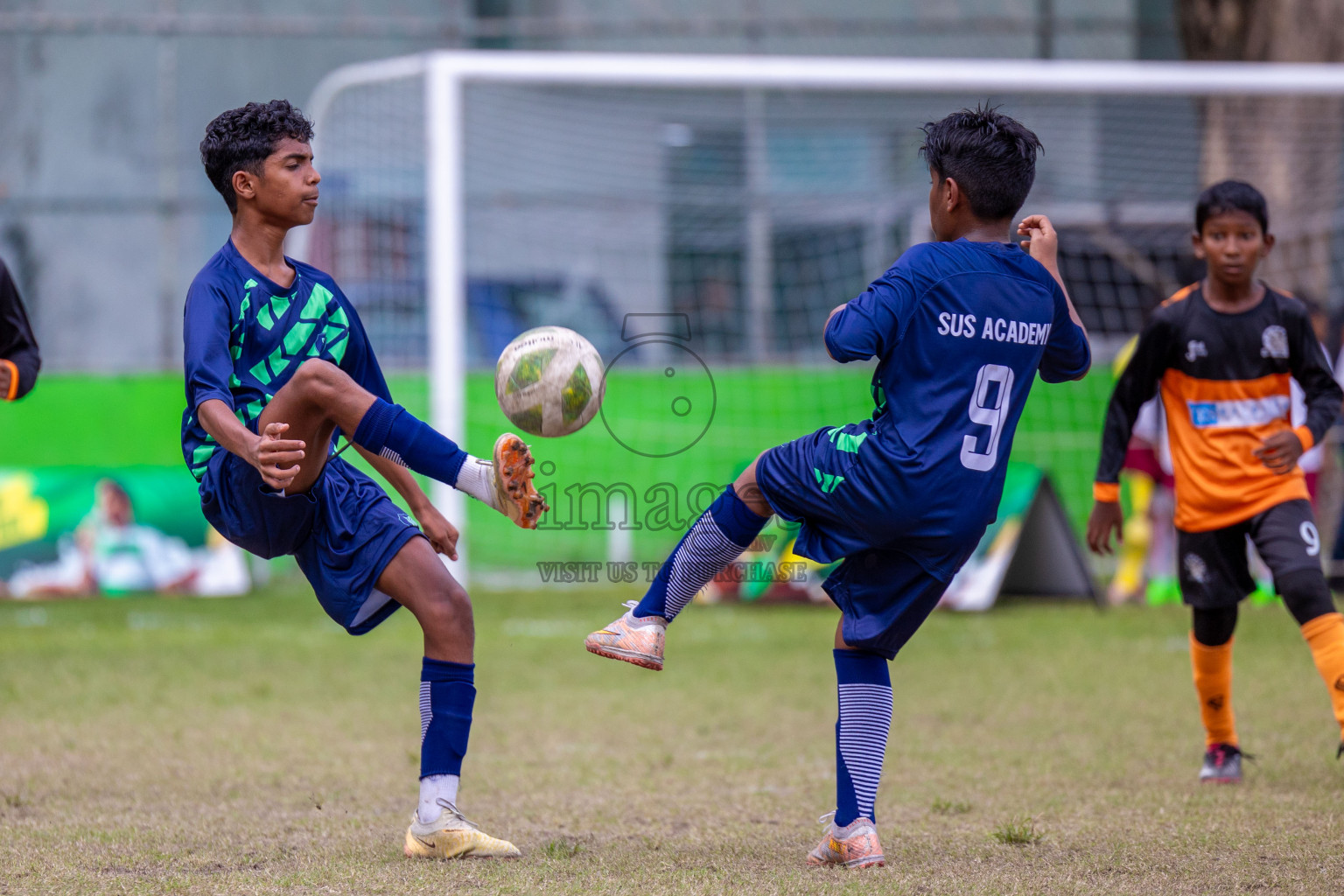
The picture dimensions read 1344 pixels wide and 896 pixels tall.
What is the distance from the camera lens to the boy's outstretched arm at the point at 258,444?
11.7 feet

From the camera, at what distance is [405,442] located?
146 inches

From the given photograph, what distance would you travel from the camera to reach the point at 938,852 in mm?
3998

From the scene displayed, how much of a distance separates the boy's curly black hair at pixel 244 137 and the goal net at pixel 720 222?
5.93 m

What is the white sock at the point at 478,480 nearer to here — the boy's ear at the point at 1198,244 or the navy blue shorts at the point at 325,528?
the navy blue shorts at the point at 325,528

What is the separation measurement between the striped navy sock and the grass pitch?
0.73ft

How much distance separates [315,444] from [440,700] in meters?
0.77

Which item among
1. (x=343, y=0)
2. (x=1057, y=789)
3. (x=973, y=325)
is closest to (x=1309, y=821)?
(x=1057, y=789)

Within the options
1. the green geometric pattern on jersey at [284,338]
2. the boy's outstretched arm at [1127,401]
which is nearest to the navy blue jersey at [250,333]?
the green geometric pattern on jersey at [284,338]

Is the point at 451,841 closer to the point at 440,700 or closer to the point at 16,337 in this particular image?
the point at 440,700

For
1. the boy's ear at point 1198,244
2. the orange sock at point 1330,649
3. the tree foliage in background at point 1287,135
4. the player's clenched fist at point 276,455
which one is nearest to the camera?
the player's clenched fist at point 276,455

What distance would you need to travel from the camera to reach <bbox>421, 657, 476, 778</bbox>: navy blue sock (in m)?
3.97

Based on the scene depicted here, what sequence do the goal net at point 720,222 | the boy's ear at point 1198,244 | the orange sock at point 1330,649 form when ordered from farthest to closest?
the goal net at point 720,222, the boy's ear at point 1198,244, the orange sock at point 1330,649

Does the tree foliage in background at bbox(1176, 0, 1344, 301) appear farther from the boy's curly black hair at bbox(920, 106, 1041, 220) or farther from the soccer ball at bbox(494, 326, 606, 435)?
the soccer ball at bbox(494, 326, 606, 435)

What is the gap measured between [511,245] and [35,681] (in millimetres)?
6839
